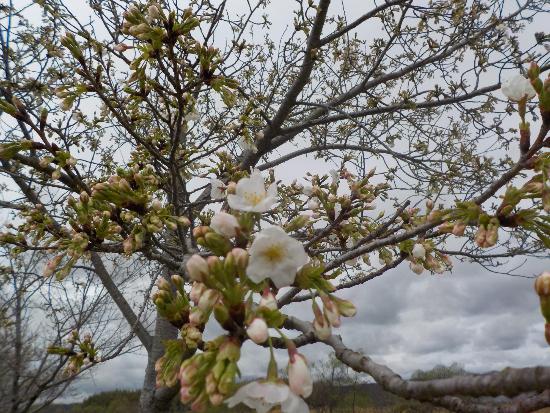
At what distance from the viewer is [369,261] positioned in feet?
9.57

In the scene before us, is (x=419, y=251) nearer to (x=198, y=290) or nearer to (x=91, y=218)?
(x=198, y=290)

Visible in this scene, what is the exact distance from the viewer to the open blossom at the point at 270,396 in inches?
42.5

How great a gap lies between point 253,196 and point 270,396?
2.28 feet

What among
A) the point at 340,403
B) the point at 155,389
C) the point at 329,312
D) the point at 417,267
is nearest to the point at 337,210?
the point at 417,267

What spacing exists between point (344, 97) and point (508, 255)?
9.59 ft

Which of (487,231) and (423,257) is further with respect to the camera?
(423,257)

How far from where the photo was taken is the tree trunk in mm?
3589

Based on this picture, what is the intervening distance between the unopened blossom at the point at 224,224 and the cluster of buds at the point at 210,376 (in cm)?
35

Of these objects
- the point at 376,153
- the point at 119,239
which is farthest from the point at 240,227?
the point at 376,153

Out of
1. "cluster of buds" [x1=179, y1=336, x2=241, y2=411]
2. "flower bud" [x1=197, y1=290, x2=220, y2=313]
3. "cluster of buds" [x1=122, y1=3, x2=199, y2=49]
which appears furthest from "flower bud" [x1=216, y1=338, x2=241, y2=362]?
"cluster of buds" [x1=122, y1=3, x2=199, y2=49]

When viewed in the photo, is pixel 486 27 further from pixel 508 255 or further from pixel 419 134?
pixel 508 255

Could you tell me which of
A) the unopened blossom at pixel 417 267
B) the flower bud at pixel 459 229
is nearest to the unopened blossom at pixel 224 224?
the flower bud at pixel 459 229

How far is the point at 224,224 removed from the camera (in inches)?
52.0

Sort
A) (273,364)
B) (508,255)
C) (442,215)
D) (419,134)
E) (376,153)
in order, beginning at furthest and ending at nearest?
(419,134) → (376,153) → (508,255) → (442,215) → (273,364)
